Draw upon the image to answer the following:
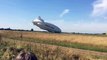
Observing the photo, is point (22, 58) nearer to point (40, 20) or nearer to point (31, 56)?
point (31, 56)

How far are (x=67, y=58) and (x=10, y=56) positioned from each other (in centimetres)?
390

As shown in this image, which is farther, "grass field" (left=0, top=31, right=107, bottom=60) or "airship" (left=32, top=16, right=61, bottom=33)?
"airship" (left=32, top=16, right=61, bottom=33)

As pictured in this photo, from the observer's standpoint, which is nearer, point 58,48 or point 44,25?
point 58,48

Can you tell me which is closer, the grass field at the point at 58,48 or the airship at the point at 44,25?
the grass field at the point at 58,48

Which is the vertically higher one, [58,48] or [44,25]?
[44,25]

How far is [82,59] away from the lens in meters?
20.2

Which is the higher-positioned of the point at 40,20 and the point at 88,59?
the point at 40,20

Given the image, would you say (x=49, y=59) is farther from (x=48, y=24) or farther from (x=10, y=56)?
(x=48, y=24)

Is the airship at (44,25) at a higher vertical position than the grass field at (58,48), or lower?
higher

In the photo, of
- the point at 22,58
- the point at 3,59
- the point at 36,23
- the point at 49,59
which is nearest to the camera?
the point at 22,58

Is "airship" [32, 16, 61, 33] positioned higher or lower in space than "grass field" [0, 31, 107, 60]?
higher

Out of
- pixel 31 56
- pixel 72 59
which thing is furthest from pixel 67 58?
pixel 31 56

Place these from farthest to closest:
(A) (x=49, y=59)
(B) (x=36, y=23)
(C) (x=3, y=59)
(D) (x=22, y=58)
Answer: (B) (x=36, y=23), (A) (x=49, y=59), (C) (x=3, y=59), (D) (x=22, y=58)

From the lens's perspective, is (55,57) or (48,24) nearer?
(55,57)
